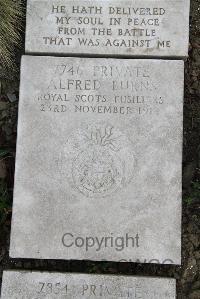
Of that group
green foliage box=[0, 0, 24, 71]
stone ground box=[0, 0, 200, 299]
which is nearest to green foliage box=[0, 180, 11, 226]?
stone ground box=[0, 0, 200, 299]

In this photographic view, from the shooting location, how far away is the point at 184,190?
3.45 m

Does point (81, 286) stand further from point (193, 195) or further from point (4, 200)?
point (193, 195)

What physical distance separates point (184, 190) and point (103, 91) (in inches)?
37.8

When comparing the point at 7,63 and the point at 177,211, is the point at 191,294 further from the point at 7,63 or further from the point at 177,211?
the point at 7,63

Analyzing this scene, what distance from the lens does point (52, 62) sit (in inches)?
128

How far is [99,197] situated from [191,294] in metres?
0.99

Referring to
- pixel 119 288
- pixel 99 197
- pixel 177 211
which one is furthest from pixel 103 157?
pixel 119 288

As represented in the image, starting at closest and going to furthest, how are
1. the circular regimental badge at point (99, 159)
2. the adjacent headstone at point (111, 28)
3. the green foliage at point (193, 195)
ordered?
the circular regimental badge at point (99, 159) < the adjacent headstone at point (111, 28) < the green foliage at point (193, 195)

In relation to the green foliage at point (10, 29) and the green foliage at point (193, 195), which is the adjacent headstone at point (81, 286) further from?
the green foliage at point (10, 29)

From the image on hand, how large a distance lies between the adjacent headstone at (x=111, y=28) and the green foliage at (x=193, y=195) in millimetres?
948

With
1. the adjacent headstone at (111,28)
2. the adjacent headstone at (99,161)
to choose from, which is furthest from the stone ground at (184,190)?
the adjacent headstone at (111,28)

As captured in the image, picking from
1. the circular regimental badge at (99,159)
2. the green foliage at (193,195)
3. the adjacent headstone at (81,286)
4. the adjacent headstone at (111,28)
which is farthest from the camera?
the green foliage at (193,195)

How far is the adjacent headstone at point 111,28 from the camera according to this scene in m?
3.27

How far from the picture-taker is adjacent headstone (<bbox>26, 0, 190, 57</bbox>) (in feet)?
10.7
